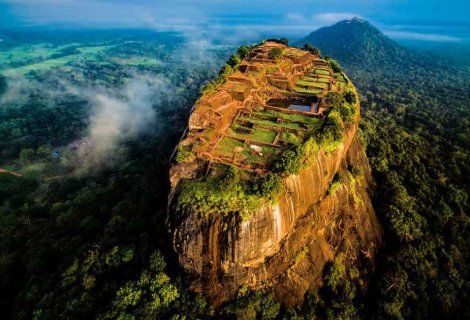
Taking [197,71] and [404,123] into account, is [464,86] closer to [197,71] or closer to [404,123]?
[404,123]

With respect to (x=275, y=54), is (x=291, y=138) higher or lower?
lower

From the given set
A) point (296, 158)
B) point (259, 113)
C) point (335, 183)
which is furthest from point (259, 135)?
point (335, 183)

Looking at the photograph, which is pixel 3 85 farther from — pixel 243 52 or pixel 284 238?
pixel 284 238

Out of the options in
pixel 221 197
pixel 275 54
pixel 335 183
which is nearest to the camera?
pixel 221 197

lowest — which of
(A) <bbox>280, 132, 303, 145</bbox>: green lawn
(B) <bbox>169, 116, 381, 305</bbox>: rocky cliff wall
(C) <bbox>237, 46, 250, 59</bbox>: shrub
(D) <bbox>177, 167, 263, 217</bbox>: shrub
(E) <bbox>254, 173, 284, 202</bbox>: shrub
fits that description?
(B) <bbox>169, 116, 381, 305</bbox>: rocky cliff wall

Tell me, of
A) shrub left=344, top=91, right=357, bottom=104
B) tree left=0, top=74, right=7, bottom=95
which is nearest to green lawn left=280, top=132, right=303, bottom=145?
shrub left=344, top=91, right=357, bottom=104

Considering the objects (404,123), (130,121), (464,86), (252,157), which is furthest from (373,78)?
(252,157)

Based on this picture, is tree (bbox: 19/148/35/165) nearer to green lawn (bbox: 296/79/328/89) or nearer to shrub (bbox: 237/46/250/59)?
shrub (bbox: 237/46/250/59)

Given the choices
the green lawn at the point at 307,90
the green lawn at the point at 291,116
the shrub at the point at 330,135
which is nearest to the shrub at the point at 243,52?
the green lawn at the point at 307,90

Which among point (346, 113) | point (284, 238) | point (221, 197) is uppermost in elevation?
point (346, 113)
